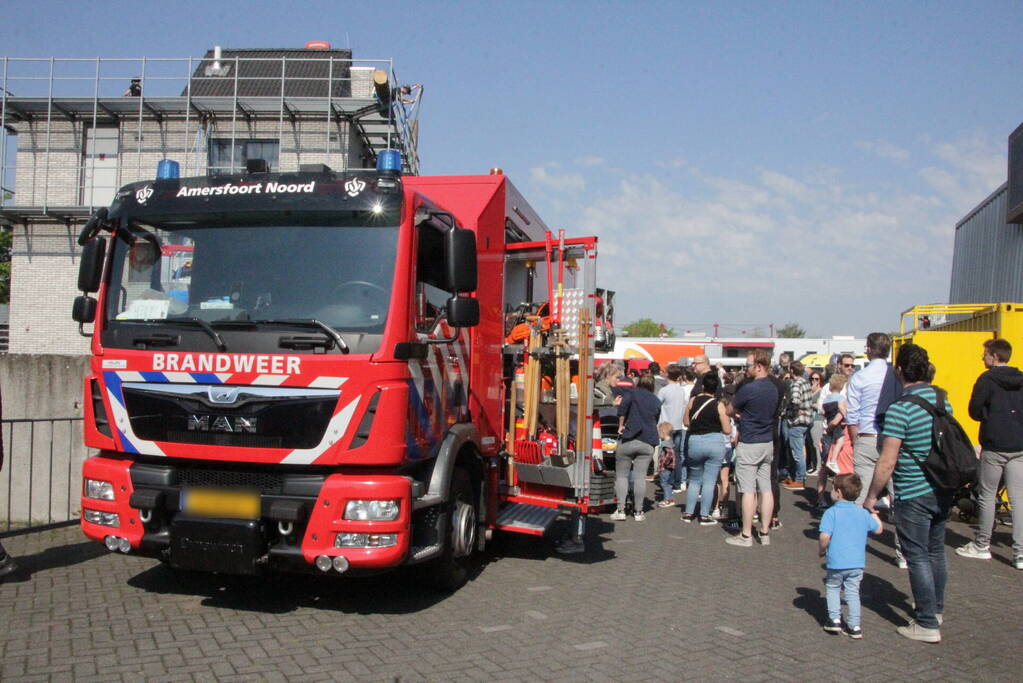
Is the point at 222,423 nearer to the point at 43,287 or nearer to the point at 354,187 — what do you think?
the point at 354,187

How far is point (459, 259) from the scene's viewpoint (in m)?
5.44

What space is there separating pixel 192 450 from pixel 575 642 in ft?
8.70

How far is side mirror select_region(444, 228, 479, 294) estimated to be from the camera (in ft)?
17.8

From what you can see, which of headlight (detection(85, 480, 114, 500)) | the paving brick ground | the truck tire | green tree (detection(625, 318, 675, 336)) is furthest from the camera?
green tree (detection(625, 318, 675, 336))

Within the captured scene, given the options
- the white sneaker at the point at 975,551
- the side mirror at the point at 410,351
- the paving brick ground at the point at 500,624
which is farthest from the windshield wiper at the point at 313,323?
the white sneaker at the point at 975,551

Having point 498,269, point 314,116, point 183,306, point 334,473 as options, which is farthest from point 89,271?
point 314,116

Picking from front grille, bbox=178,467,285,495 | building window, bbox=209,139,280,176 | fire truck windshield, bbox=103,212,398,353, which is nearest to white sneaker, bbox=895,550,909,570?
fire truck windshield, bbox=103,212,398,353

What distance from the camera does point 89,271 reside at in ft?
18.3

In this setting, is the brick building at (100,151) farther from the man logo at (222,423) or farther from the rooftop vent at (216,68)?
the man logo at (222,423)

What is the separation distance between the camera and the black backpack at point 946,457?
5156 mm

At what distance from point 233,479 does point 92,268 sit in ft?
5.97

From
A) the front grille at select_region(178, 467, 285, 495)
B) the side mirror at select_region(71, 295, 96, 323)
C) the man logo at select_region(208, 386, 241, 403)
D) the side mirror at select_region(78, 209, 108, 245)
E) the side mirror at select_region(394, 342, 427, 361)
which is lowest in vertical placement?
the front grille at select_region(178, 467, 285, 495)

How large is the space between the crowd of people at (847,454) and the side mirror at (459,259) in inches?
110

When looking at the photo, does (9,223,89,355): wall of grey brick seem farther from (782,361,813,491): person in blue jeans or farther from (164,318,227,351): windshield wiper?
(164,318,227,351): windshield wiper
